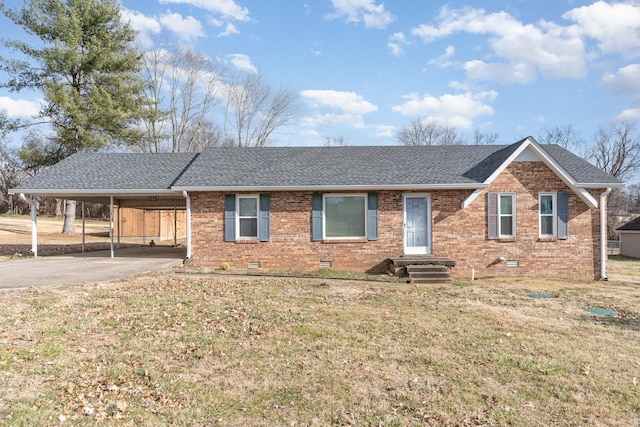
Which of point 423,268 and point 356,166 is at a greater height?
point 356,166

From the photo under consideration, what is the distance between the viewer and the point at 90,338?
566 cm

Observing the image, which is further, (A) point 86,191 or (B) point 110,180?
(B) point 110,180

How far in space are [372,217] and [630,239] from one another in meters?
27.7

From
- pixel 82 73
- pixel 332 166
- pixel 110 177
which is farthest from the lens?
pixel 82 73

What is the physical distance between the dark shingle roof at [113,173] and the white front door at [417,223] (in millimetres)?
8115

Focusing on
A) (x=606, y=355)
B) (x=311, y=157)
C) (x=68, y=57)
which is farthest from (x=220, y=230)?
(x=68, y=57)

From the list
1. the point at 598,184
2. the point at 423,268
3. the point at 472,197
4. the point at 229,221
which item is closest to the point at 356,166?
the point at 472,197

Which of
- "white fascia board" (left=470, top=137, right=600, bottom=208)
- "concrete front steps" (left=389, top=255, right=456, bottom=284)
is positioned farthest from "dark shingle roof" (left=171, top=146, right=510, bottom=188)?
"concrete front steps" (left=389, top=255, right=456, bottom=284)

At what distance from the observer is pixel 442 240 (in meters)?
13.1

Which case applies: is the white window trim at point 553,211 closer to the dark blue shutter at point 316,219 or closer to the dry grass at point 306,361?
the dry grass at point 306,361

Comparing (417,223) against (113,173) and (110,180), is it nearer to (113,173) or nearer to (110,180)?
(110,180)

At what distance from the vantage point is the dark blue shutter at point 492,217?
1303 cm

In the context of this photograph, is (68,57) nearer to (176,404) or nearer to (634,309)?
(176,404)

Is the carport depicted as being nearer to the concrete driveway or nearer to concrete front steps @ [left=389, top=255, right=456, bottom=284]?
the concrete driveway
